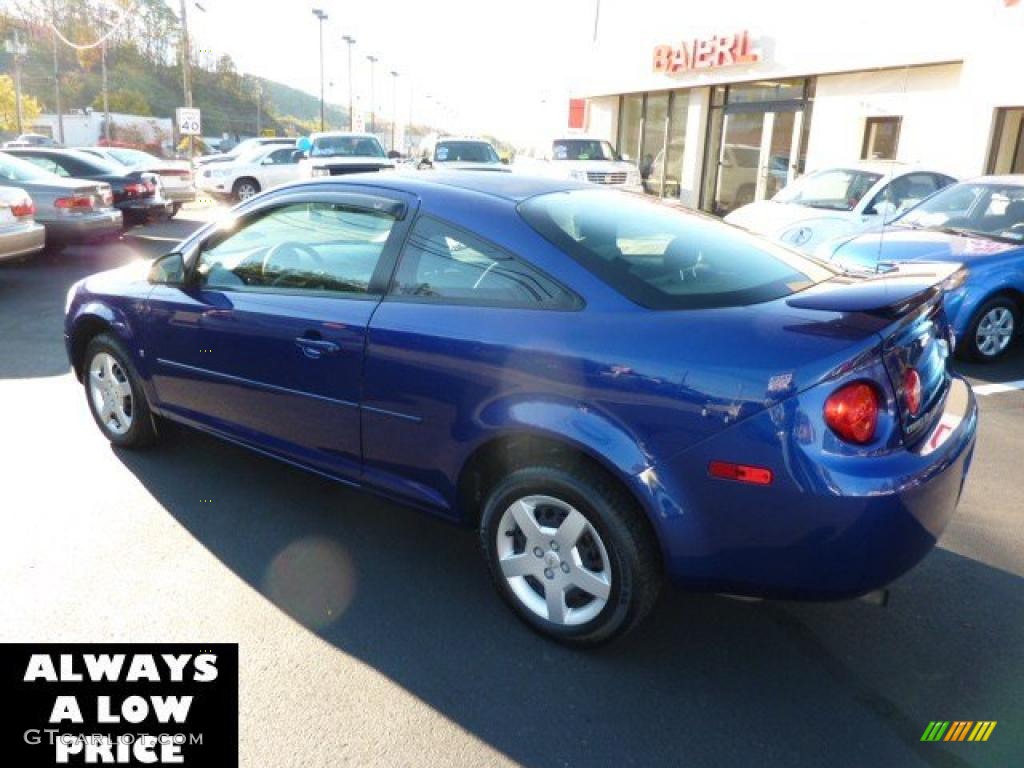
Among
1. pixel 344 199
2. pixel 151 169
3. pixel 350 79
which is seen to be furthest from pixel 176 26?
pixel 344 199

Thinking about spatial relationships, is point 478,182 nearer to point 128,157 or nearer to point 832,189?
point 832,189

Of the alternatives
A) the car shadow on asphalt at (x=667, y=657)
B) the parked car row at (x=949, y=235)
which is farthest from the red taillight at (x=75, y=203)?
the car shadow on asphalt at (x=667, y=657)

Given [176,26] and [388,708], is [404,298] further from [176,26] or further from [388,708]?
[176,26]

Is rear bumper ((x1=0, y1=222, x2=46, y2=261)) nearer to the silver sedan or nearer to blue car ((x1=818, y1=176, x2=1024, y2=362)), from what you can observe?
the silver sedan

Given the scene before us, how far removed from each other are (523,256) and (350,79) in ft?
257

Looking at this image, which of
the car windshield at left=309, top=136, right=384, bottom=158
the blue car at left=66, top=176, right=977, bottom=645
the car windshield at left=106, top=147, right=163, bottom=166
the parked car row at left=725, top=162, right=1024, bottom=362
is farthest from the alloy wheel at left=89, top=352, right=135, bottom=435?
the car windshield at left=309, top=136, right=384, bottom=158

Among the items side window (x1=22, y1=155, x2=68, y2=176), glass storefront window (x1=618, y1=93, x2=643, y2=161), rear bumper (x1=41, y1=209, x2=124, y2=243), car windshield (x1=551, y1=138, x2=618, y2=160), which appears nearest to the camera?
rear bumper (x1=41, y1=209, x2=124, y2=243)

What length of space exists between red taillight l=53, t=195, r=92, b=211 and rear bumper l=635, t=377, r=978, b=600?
10842 millimetres

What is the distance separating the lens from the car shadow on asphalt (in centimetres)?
245

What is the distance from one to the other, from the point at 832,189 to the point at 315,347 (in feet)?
27.9

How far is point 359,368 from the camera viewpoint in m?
3.16

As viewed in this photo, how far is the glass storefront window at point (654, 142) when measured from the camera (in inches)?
944

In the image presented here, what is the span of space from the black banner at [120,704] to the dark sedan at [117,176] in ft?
40.9

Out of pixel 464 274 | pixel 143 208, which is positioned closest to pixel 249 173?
pixel 143 208
